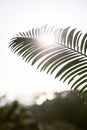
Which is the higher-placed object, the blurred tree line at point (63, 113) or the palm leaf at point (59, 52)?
the palm leaf at point (59, 52)

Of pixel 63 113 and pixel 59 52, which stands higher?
pixel 59 52

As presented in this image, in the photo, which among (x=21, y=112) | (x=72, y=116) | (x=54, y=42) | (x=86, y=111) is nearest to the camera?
(x=54, y=42)

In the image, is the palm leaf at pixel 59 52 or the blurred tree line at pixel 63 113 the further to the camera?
the blurred tree line at pixel 63 113

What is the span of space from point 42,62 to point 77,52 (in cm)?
29

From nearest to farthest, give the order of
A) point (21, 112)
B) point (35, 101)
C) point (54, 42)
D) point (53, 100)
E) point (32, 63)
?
point (32, 63) < point (54, 42) < point (21, 112) < point (53, 100) < point (35, 101)

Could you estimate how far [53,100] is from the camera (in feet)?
83.5

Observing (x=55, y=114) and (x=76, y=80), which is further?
(x=55, y=114)

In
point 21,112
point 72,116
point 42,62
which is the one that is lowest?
point 72,116

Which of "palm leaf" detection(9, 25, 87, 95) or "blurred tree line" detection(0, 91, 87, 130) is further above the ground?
"palm leaf" detection(9, 25, 87, 95)

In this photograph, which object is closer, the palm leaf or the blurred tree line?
the palm leaf

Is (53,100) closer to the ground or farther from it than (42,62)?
closer to the ground

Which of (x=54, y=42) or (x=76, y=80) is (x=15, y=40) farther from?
(x=76, y=80)

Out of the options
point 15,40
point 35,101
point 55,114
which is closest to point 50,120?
point 55,114

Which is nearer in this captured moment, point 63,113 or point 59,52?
point 59,52
